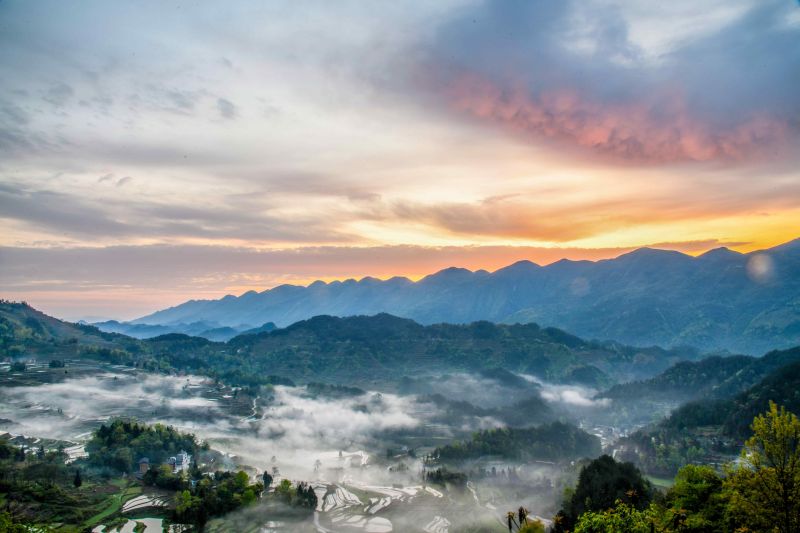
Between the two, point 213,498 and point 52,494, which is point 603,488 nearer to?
point 213,498

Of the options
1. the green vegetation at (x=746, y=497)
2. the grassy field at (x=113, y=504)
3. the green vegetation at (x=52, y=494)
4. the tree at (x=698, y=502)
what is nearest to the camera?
the green vegetation at (x=746, y=497)

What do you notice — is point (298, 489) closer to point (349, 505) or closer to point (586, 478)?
point (349, 505)

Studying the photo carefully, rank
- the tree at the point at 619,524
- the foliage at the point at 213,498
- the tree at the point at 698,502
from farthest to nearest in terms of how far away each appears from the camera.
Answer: the foliage at the point at 213,498 → the tree at the point at 698,502 → the tree at the point at 619,524

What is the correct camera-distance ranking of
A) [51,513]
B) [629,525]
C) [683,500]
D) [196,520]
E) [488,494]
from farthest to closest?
[488,494] → [196,520] → [51,513] → [683,500] → [629,525]

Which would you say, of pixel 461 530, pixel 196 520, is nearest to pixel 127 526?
pixel 196 520

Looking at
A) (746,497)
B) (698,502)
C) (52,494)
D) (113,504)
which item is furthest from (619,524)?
(52,494)

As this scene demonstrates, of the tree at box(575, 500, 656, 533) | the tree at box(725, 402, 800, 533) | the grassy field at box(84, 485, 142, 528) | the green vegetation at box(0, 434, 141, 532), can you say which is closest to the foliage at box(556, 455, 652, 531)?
the tree at box(575, 500, 656, 533)

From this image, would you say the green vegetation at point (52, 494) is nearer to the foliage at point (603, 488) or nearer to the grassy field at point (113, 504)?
the grassy field at point (113, 504)

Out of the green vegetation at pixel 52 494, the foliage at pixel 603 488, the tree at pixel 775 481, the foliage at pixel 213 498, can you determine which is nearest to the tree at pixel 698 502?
the tree at pixel 775 481
